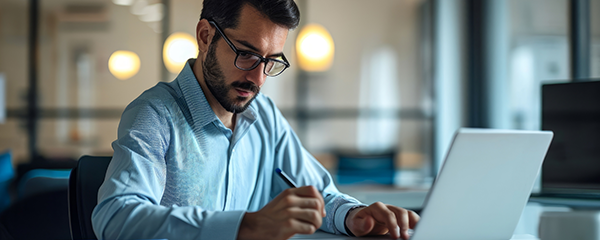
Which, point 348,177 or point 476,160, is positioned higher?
point 476,160

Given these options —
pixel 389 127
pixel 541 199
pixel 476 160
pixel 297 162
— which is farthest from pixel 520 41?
pixel 476 160

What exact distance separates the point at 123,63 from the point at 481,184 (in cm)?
487

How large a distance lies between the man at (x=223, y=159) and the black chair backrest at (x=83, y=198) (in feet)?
0.55

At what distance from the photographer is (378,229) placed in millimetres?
1015

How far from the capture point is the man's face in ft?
3.92

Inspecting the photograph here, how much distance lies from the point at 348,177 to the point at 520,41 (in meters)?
2.53

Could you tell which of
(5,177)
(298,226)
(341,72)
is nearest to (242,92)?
(298,226)

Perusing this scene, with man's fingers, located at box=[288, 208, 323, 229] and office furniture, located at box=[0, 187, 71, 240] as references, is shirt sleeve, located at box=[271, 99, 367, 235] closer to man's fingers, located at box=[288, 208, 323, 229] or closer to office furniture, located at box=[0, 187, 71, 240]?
man's fingers, located at box=[288, 208, 323, 229]

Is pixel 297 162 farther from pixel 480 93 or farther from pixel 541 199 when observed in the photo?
pixel 480 93

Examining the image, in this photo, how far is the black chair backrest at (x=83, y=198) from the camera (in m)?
1.12

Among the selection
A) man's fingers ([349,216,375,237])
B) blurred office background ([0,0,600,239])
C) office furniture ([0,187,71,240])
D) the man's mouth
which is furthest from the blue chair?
blurred office background ([0,0,600,239])

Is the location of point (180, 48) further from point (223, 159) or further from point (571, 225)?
point (571, 225)

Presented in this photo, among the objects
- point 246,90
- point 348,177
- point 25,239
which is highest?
point 246,90

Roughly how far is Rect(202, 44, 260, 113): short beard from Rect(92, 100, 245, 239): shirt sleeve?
22 cm
